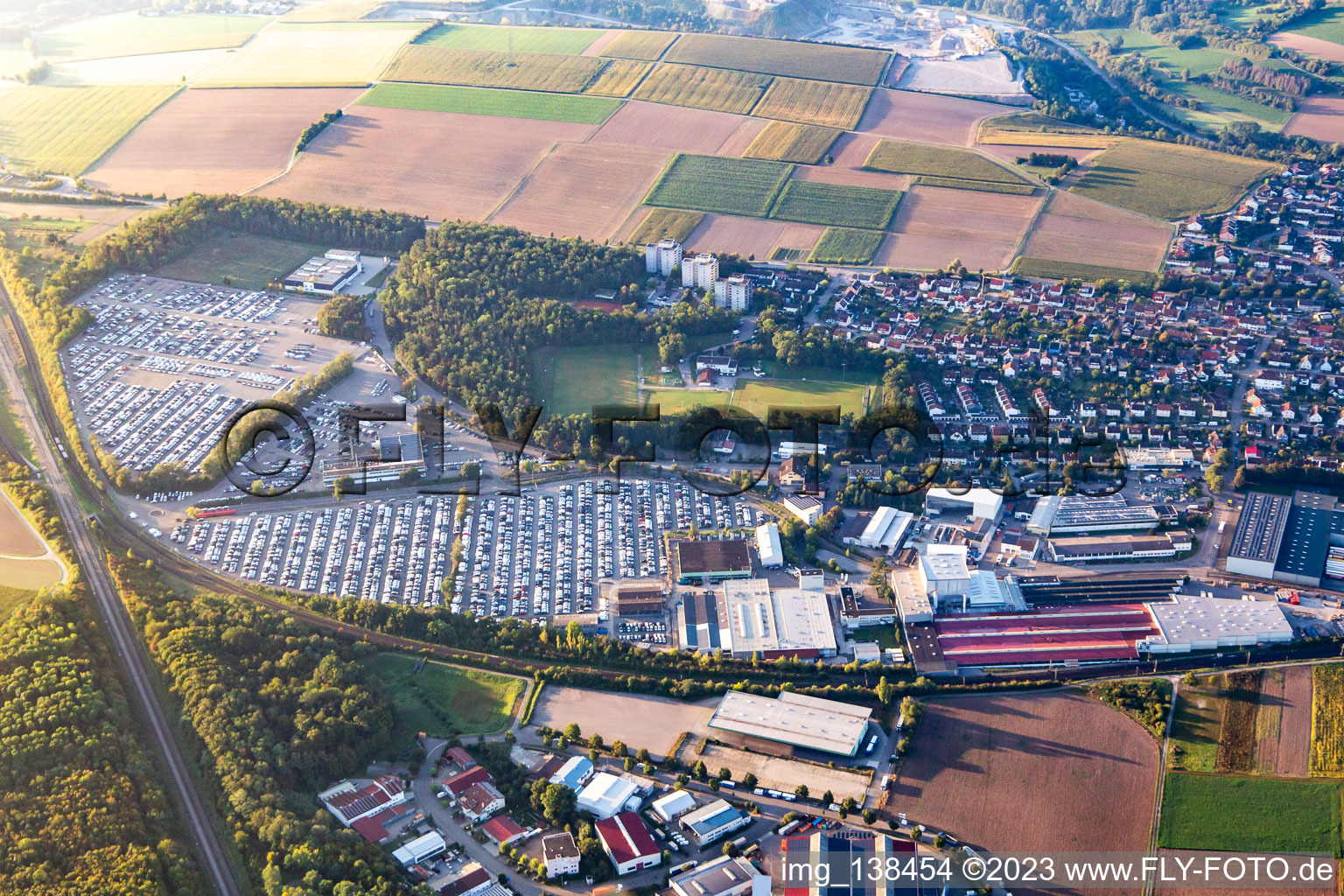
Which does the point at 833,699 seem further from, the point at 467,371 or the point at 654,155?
the point at 654,155

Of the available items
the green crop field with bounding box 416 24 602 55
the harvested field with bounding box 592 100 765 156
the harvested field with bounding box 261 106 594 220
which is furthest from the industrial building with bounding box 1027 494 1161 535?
the green crop field with bounding box 416 24 602 55

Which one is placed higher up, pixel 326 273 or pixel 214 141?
pixel 214 141

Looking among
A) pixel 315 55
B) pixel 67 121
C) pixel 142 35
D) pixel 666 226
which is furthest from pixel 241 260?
pixel 142 35

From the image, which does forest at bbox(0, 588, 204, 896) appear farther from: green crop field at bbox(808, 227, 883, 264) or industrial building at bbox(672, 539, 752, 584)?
green crop field at bbox(808, 227, 883, 264)

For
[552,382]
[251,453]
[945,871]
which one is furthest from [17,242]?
[945,871]

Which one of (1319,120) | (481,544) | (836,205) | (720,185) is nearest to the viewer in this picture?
(481,544)

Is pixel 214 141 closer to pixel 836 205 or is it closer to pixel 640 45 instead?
pixel 640 45
